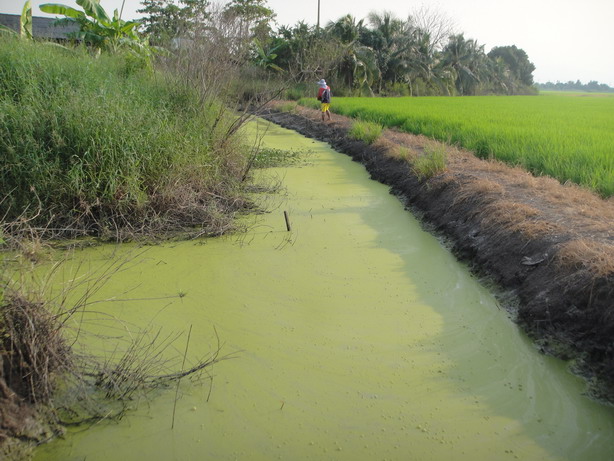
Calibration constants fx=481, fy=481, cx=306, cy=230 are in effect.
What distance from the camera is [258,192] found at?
6098 millimetres

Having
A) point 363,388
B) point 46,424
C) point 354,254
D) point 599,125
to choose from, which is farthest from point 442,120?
point 46,424

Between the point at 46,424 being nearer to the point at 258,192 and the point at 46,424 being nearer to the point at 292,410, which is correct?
the point at 292,410

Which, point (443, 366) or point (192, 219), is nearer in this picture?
point (443, 366)

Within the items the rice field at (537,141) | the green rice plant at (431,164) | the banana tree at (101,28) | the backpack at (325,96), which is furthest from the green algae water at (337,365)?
the backpack at (325,96)

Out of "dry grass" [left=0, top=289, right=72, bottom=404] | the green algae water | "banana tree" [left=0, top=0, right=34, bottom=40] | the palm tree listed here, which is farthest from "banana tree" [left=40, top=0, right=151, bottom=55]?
the palm tree

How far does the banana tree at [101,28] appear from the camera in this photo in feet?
27.5

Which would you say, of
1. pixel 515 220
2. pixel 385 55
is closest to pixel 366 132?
pixel 515 220

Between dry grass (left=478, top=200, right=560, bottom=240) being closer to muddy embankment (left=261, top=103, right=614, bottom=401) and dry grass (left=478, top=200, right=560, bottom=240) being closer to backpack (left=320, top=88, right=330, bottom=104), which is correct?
muddy embankment (left=261, top=103, right=614, bottom=401)

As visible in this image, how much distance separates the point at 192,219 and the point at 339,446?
3.16 metres

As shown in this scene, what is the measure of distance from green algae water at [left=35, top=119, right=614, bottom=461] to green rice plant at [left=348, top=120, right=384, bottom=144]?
15.7 ft

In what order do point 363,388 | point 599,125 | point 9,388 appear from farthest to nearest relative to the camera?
point 599,125 < point 363,388 < point 9,388

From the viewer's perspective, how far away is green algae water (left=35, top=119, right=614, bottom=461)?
2.04m

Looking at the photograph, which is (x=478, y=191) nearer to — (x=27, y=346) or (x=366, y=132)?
(x=27, y=346)

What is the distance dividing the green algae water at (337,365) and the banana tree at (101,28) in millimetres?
5977
